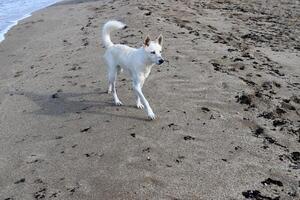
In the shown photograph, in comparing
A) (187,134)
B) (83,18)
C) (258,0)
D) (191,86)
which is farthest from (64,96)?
(258,0)

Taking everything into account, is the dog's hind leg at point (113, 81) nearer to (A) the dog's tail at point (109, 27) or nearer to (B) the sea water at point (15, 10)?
(A) the dog's tail at point (109, 27)

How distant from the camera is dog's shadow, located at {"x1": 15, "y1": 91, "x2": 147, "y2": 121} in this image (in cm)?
646

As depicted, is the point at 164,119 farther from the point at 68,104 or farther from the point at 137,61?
the point at 68,104

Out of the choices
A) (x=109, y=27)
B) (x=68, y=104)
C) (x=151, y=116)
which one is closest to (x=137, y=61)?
(x=151, y=116)

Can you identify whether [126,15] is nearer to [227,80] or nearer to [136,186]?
[227,80]

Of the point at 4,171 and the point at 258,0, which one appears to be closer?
the point at 4,171

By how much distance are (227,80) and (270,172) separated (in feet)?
8.69

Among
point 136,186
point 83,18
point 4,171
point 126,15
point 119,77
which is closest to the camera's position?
point 136,186

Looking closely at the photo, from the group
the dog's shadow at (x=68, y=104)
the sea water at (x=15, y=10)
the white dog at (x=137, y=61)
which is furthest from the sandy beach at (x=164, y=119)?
the sea water at (x=15, y=10)

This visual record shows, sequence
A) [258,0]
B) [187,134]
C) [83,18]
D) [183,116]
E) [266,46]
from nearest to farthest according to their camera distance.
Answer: [187,134], [183,116], [266,46], [83,18], [258,0]

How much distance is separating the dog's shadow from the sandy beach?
2 centimetres

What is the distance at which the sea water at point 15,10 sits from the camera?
1322 cm

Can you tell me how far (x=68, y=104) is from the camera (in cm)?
677

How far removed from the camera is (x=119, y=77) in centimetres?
763
